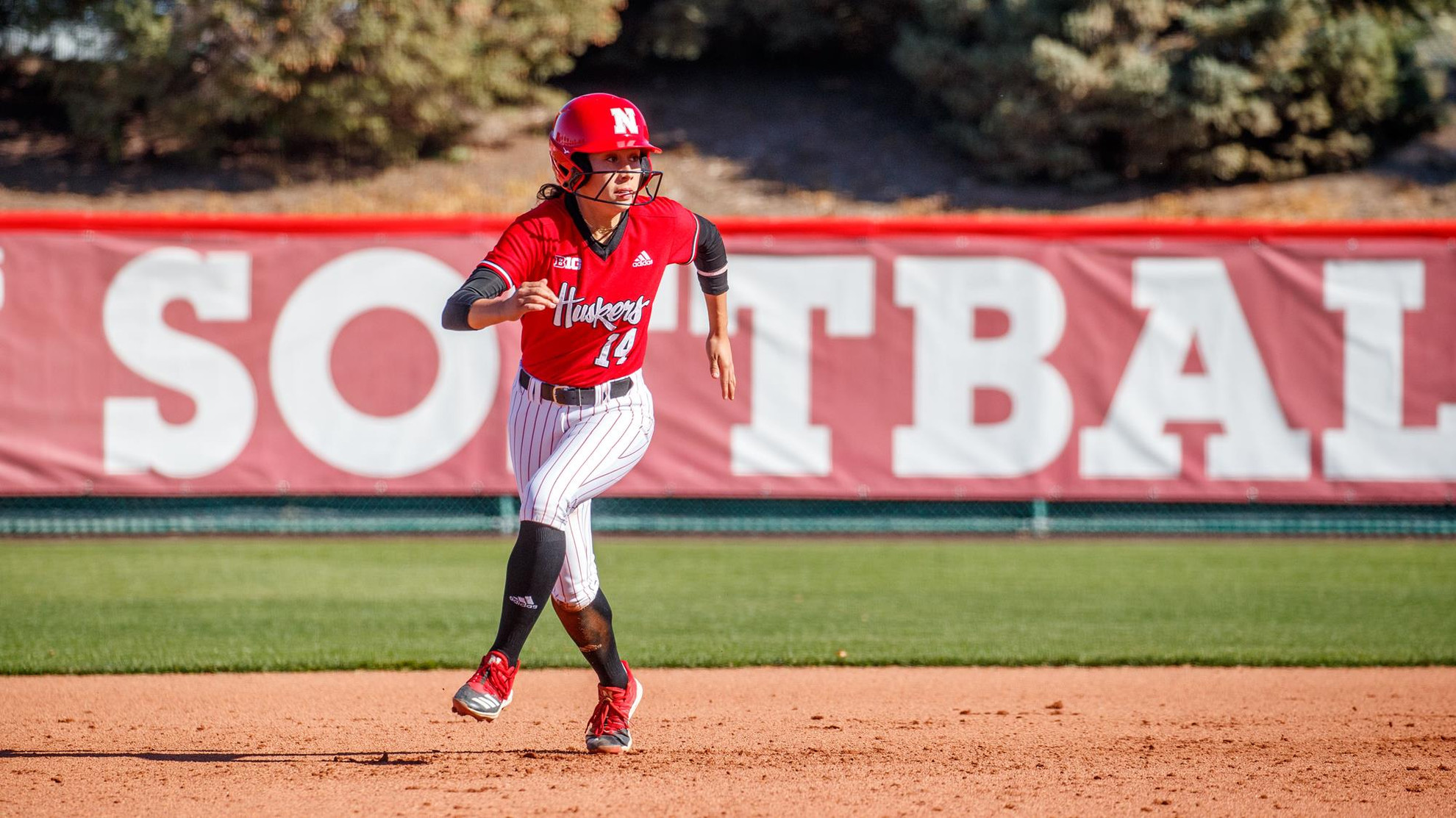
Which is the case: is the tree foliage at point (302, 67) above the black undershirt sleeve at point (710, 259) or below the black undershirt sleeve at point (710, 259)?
above

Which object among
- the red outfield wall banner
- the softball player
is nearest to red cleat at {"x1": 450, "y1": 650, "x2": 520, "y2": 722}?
the softball player

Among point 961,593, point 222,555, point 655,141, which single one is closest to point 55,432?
point 222,555

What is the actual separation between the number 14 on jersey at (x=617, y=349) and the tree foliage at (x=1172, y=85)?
16133 millimetres

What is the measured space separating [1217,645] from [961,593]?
5.51 ft

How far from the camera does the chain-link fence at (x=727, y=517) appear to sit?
939 centimetres

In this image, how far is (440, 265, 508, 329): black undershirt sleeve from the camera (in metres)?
3.54

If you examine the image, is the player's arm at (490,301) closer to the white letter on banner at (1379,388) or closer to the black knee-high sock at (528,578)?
the black knee-high sock at (528,578)

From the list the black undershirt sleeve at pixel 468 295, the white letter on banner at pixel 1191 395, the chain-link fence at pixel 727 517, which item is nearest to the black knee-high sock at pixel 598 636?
the black undershirt sleeve at pixel 468 295

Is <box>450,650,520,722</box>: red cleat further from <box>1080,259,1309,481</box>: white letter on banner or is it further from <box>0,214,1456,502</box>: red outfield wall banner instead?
<box>1080,259,1309,481</box>: white letter on banner

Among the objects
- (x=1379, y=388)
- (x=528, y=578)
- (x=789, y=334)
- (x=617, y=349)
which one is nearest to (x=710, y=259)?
(x=617, y=349)

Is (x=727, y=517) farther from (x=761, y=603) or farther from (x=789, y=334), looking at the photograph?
(x=761, y=603)

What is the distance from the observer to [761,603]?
7316mm

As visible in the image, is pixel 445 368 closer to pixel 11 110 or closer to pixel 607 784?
pixel 607 784

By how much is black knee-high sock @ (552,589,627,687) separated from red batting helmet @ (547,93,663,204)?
1.27 metres
